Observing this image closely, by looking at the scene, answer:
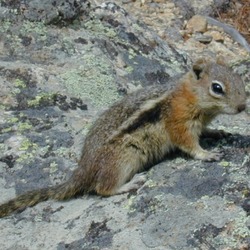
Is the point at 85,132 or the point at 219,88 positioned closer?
the point at 219,88

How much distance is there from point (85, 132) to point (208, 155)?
1.17 metres

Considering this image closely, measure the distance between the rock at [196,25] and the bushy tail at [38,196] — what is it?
4.24m

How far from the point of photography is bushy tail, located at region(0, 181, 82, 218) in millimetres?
4570

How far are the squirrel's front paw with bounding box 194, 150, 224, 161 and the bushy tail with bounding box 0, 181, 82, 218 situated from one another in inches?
31.0

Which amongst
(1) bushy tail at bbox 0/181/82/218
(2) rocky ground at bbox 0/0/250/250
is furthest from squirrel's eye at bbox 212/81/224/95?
(1) bushy tail at bbox 0/181/82/218

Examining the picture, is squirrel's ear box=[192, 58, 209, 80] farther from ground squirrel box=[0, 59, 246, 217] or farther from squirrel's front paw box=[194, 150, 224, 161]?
squirrel's front paw box=[194, 150, 224, 161]

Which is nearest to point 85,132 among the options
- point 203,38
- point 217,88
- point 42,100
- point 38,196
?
point 42,100

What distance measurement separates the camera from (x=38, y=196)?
4.62 m

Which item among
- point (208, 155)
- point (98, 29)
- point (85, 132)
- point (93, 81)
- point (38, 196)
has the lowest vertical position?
point (38, 196)

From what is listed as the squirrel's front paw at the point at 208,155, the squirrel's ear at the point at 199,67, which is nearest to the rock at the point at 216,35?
the squirrel's ear at the point at 199,67

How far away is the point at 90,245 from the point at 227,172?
0.86 metres

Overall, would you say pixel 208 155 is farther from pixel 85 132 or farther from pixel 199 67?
pixel 85 132

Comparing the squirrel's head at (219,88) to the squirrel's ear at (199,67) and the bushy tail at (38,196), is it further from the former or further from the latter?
the bushy tail at (38,196)

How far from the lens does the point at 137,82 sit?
20.3 ft
